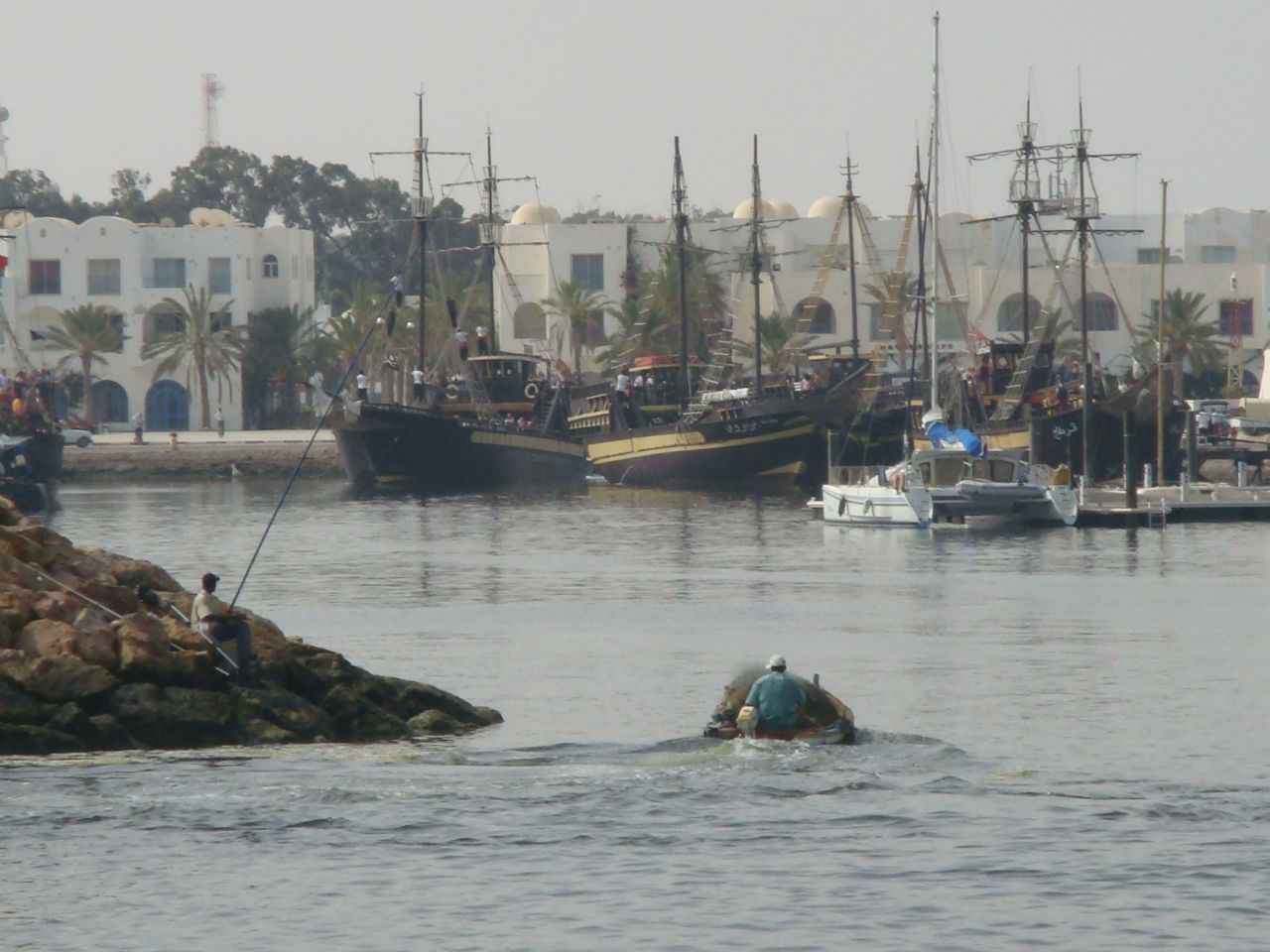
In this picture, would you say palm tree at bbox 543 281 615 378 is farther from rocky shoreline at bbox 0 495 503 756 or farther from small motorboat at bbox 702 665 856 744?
small motorboat at bbox 702 665 856 744

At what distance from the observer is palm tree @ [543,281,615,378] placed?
11050 cm

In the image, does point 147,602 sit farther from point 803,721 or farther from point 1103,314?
point 1103,314

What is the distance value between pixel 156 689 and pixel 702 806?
6.83 meters

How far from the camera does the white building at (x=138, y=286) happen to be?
11375 cm

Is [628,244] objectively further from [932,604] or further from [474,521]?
[932,604]

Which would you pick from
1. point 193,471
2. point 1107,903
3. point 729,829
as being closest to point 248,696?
point 729,829

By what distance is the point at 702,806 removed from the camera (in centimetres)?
2308

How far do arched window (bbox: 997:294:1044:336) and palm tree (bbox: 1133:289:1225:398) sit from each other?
16.5ft

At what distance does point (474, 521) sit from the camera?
230 ft

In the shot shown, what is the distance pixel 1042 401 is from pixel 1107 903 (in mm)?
62978

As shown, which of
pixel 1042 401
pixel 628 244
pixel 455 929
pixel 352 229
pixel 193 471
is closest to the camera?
pixel 455 929

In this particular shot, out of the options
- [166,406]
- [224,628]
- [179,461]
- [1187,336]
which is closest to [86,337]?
[166,406]

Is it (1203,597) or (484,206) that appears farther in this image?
(484,206)

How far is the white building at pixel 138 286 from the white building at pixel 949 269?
13.8 m
